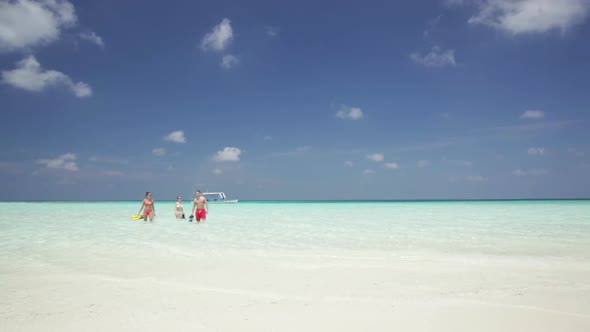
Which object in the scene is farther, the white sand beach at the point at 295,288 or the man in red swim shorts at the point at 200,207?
the man in red swim shorts at the point at 200,207

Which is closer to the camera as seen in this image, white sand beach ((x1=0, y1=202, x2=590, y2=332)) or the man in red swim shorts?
white sand beach ((x1=0, y1=202, x2=590, y2=332))

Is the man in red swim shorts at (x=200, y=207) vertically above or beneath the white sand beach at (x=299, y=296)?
above

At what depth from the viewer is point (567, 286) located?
16.8 ft

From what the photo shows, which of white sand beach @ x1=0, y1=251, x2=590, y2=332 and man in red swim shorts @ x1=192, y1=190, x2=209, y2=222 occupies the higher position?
man in red swim shorts @ x1=192, y1=190, x2=209, y2=222

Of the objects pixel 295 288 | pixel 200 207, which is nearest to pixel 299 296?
pixel 295 288

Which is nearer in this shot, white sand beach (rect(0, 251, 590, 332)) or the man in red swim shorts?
white sand beach (rect(0, 251, 590, 332))

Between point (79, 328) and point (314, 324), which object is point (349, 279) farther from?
point (79, 328)

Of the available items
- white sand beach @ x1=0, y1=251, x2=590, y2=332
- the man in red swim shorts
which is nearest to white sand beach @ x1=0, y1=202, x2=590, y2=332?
white sand beach @ x1=0, y1=251, x2=590, y2=332

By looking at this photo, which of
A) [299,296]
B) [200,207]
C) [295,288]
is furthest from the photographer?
[200,207]

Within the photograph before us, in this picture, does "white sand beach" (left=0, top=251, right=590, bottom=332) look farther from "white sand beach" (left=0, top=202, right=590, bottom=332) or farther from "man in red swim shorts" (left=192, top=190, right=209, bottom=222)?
"man in red swim shorts" (left=192, top=190, right=209, bottom=222)

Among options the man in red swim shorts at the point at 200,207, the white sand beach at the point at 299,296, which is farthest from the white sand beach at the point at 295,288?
the man in red swim shorts at the point at 200,207

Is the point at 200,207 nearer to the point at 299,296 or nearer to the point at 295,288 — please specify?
the point at 295,288

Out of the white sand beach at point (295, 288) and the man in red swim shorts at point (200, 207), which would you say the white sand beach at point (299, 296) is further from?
the man in red swim shorts at point (200, 207)

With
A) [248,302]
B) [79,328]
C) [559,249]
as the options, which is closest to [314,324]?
[248,302]
